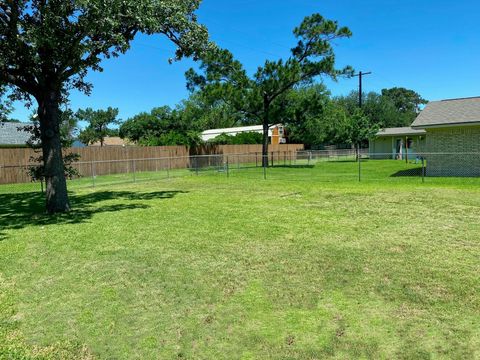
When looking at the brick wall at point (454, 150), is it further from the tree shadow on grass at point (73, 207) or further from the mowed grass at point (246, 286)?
the tree shadow on grass at point (73, 207)

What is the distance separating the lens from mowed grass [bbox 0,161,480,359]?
354 cm

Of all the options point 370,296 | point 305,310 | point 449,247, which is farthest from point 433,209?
point 305,310

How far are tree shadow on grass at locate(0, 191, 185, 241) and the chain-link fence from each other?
141 cm

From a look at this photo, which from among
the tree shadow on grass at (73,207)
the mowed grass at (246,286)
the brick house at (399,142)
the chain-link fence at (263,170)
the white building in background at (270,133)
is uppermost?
the white building in background at (270,133)

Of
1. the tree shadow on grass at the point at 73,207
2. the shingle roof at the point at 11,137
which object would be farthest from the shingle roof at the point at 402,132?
the shingle roof at the point at 11,137

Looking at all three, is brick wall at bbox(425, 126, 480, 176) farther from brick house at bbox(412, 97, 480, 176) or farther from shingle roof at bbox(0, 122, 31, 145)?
shingle roof at bbox(0, 122, 31, 145)

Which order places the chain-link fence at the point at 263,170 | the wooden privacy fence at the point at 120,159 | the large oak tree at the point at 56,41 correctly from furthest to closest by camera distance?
the wooden privacy fence at the point at 120,159, the chain-link fence at the point at 263,170, the large oak tree at the point at 56,41

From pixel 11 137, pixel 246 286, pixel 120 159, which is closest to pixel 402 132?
pixel 120 159

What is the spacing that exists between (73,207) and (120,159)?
60.6 feet

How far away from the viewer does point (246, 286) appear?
4898 millimetres

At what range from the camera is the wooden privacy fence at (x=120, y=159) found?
22.5m

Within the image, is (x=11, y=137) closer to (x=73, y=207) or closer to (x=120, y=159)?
(x=120, y=159)

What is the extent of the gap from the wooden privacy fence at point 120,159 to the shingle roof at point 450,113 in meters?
9.97

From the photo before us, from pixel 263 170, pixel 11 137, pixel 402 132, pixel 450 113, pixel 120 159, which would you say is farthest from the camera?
pixel 402 132
